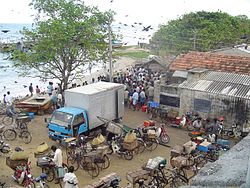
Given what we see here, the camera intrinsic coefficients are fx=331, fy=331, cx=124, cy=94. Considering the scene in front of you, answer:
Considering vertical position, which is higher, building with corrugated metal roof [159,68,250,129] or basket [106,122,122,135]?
building with corrugated metal roof [159,68,250,129]

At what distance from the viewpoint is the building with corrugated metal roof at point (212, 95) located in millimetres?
16391

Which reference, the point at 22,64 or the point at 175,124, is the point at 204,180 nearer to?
the point at 175,124

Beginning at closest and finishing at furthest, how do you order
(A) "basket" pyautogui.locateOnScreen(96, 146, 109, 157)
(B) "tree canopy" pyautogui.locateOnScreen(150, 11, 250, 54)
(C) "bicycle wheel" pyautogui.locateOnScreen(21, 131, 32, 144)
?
(A) "basket" pyautogui.locateOnScreen(96, 146, 109, 157), (C) "bicycle wheel" pyautogui.locateOnScreen(21, 131, 32, 144), (B) "tree canopy" pyautogui.locateOnScreen(150, 11, 250, 54)

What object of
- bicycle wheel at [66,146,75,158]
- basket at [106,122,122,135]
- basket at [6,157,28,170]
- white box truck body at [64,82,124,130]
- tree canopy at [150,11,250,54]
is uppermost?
tree canopy at [150,11,250,54]

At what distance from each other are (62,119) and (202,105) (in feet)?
24.3

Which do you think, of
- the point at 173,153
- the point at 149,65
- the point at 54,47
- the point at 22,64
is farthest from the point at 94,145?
the point at 149,65


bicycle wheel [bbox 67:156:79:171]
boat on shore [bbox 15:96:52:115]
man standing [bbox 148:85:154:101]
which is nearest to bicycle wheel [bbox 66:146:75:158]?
bicycle wheel [bbox 67:156:79:171]

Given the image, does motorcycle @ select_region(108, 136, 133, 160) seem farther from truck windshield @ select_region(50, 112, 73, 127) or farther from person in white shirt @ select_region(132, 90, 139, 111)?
person in white shirt @ select_region(132, 90, 139, 111)

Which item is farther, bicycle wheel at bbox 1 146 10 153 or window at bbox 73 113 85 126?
window at bbox 73 113 85 126

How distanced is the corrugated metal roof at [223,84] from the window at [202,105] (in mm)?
599

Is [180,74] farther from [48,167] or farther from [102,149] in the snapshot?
[48,167]

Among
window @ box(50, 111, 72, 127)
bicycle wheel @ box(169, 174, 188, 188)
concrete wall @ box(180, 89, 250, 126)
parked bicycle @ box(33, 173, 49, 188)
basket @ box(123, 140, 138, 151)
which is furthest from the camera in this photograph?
concrete wall @ box(180, 89, 250, 126)

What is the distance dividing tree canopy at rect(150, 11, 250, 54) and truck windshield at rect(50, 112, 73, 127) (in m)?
25.6

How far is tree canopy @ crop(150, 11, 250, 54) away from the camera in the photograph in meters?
39.8
